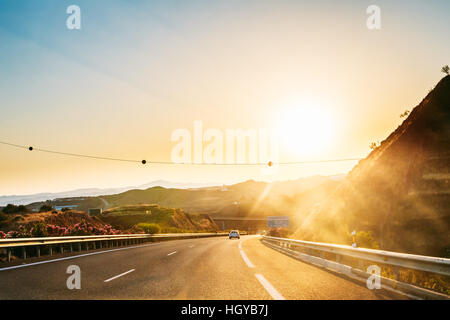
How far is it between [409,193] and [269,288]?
19156 millimetres

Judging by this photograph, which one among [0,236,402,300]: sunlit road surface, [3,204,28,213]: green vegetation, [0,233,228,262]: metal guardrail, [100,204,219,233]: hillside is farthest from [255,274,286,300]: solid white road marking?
[100,204,219,233]: hillside

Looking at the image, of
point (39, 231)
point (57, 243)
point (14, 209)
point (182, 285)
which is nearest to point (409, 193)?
point (182, 285)

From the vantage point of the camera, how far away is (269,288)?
7.01 meters

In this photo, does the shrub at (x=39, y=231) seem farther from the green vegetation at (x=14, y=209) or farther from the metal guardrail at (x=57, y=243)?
the green vegetation at (x=14, y=209)

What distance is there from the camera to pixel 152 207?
101 meters

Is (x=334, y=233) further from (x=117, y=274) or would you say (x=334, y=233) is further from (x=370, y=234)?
(x=117, y=274)

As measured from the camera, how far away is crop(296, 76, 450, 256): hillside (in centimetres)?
2044

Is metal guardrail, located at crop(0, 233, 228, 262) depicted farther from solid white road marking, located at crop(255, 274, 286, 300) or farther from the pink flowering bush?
solid white road marking, located at crop(255, 274, 286, 300)

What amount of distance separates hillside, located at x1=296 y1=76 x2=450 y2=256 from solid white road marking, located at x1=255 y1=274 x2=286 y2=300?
1584 centimetres

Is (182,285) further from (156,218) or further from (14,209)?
(156,218)
